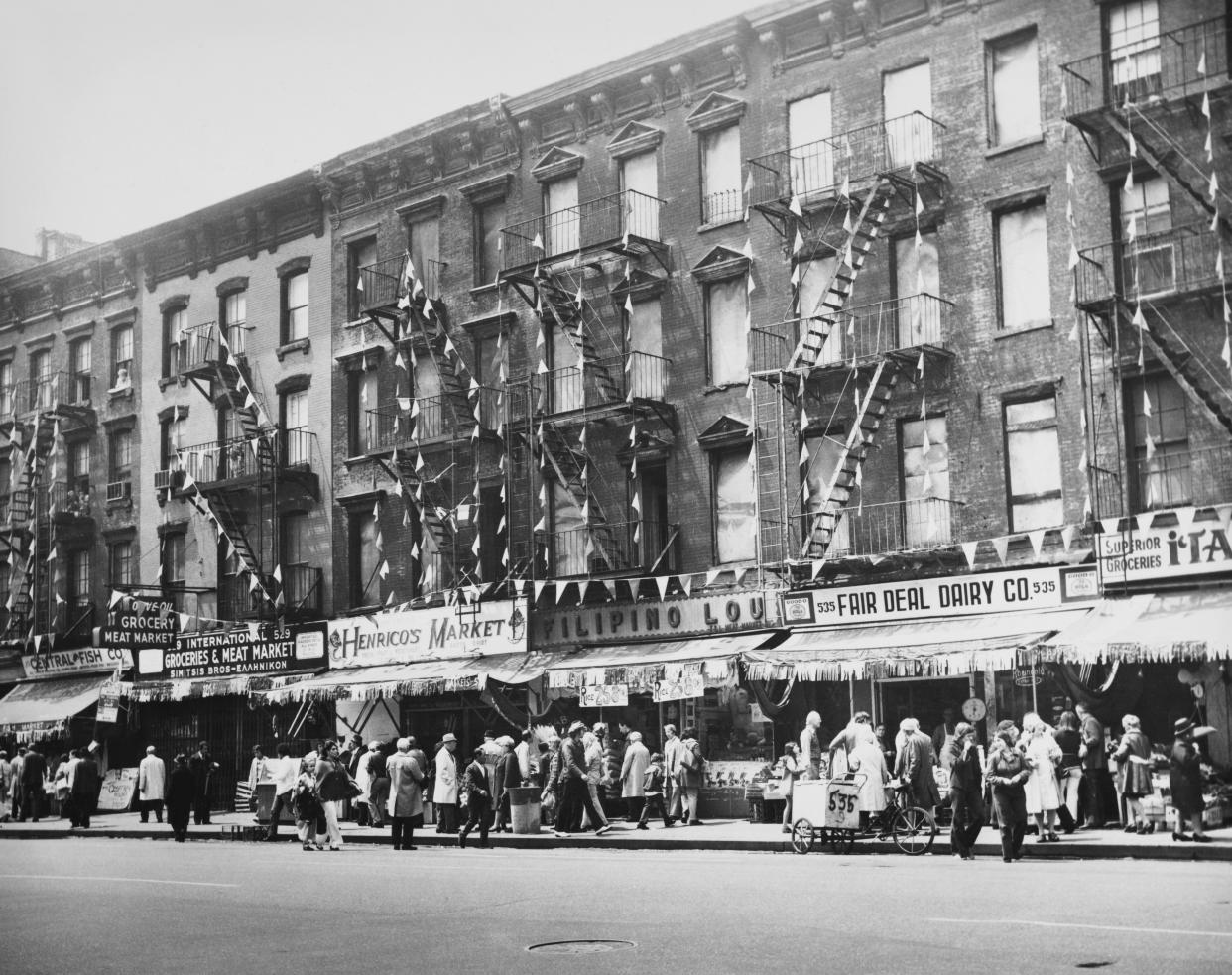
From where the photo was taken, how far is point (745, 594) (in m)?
28.7

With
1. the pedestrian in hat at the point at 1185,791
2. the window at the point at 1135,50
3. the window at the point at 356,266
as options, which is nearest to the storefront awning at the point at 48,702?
the window at the point at 356,266

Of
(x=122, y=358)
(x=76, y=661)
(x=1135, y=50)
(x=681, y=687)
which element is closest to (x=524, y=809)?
(x=681, y=687)

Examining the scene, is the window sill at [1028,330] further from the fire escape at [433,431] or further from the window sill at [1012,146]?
the fire escape at [433,431]

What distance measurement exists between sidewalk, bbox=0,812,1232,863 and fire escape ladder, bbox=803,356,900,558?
510 cm

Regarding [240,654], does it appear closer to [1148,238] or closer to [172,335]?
[172,335]

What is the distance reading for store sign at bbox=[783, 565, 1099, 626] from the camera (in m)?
24.7

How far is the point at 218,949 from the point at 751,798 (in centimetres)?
1602

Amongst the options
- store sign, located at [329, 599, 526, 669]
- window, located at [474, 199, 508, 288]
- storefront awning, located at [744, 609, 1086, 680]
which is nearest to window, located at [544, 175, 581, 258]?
window, located at [474, 199, 508, 288]

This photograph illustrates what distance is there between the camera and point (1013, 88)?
26.9 metres

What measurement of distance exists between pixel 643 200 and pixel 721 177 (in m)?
1.90

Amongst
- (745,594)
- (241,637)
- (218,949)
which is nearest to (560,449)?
(745,594)

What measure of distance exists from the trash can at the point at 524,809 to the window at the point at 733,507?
669cm

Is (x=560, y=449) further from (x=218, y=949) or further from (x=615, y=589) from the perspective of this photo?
(x=218, y=949)

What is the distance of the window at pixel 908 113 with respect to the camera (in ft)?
90.6
